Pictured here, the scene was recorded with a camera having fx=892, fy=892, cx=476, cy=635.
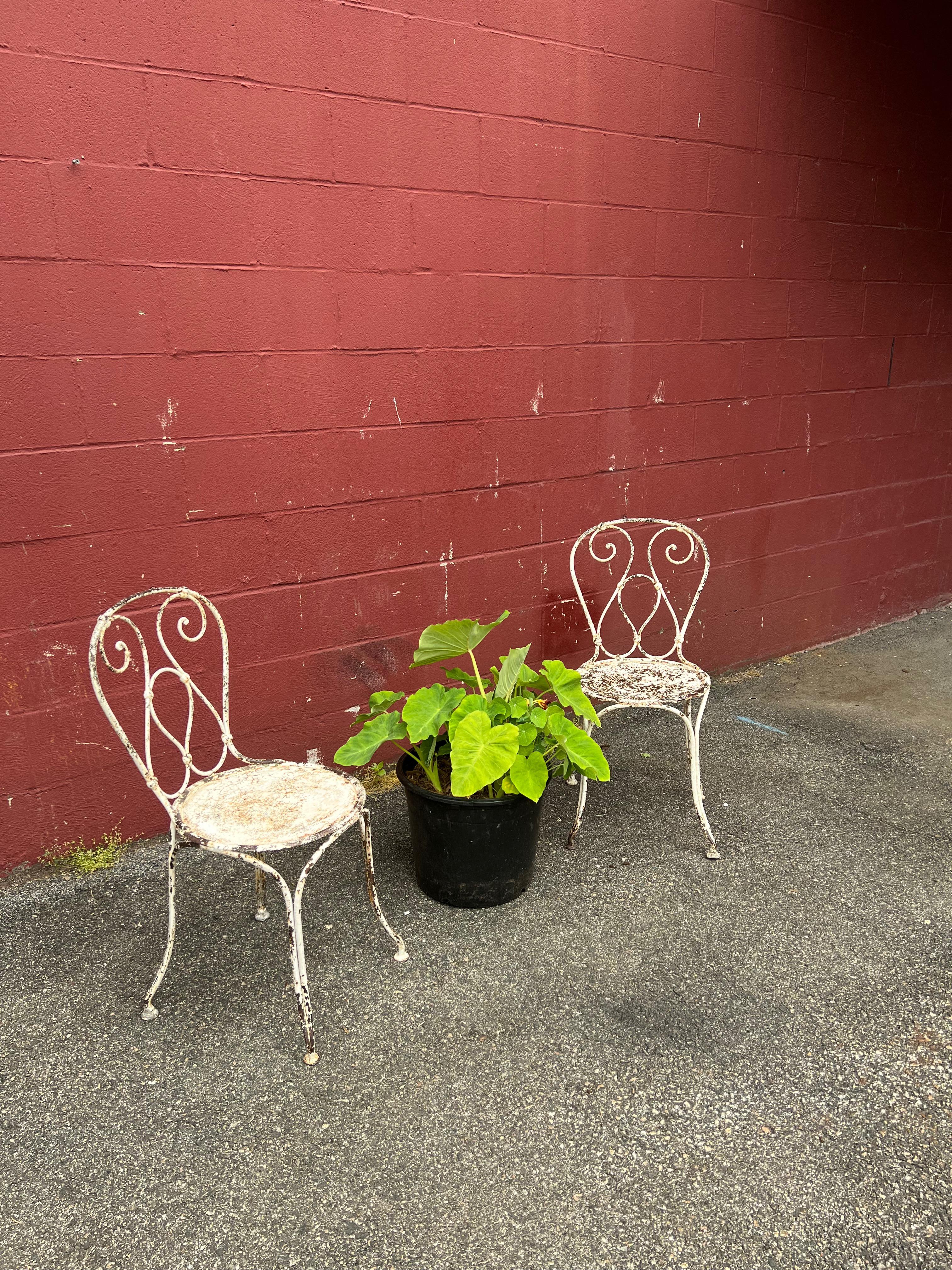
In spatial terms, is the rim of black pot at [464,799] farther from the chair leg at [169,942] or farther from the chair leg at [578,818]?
the chair leg at [169,942]

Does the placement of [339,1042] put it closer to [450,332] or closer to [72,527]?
[72,527]

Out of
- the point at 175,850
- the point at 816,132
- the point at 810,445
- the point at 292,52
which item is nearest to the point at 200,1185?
the point at 175,850

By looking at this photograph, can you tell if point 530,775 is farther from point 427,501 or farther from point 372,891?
point 427,501

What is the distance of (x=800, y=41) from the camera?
3.28 metres

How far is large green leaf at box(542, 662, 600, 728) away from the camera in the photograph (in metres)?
2.18

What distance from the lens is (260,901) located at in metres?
2.21

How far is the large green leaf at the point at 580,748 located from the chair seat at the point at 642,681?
0.28 metres

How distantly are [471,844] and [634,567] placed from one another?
152cm

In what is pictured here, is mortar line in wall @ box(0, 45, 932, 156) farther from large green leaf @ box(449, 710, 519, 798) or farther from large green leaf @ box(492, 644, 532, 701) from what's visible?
large green leaf @ box(449, 710, 519, 798)

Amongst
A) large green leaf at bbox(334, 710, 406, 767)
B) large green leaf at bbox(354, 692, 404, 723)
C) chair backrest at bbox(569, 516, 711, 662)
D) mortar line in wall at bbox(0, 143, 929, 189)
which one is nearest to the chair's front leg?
large green leaf at bbox(334, 710, 406, 767)

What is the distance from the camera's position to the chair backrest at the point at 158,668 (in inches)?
70.1

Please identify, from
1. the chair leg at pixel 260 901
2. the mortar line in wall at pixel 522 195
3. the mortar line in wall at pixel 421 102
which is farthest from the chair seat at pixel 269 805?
the mortar line in wall at pixel 421 102

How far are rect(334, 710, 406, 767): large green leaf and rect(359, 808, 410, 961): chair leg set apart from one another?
137mm

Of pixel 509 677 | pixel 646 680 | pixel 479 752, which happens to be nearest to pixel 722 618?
pixel 646 680
